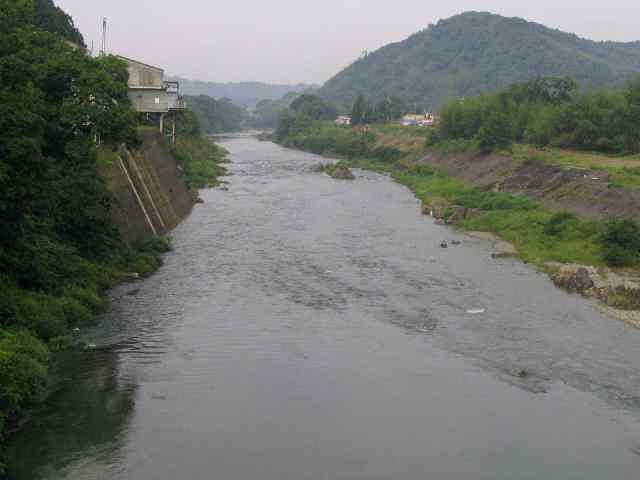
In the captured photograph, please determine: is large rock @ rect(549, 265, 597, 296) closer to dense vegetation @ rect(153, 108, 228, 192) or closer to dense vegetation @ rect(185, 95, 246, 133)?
dense vegetation @ rect(153, 108, 228, 192)

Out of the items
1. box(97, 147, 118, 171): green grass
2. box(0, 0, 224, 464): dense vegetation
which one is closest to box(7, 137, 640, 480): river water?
box(0, 0, 224, 464): dense vegetation

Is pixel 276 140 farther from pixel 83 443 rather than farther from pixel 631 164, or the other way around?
pixel 83 443

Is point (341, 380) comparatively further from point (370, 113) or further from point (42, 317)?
point (370, 113)

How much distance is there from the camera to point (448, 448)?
16.0 metres

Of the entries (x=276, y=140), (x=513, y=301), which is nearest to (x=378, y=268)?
(x=513, y=301)

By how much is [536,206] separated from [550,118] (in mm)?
24299

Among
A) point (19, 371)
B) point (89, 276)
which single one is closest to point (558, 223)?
point (89, 276)

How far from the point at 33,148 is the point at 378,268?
702 inches

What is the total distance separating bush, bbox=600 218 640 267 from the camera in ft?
102

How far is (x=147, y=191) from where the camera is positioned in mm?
39688

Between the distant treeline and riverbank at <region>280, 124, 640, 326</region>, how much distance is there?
11.0 ft

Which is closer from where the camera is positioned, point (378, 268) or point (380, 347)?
point (380, 347)

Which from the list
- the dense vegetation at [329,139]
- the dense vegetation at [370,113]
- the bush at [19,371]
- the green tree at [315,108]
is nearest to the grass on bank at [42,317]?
the bush at [19,371]

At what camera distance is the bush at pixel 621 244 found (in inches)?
1227
